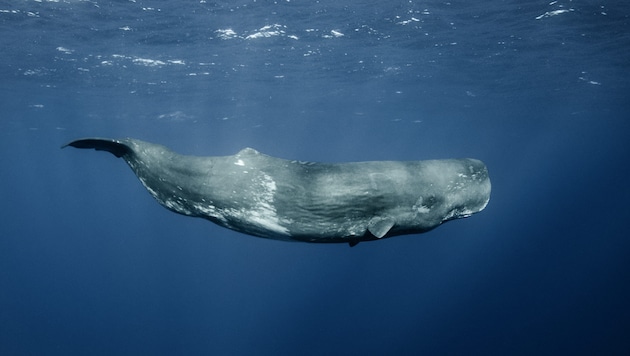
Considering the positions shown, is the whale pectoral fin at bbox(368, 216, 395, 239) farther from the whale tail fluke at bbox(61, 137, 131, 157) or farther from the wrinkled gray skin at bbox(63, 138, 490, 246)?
the whale tail fluke at bbox(61, 137, 131, 157)

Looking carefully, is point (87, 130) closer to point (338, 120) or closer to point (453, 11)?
point (338, 120)

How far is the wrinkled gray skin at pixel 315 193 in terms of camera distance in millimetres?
2992

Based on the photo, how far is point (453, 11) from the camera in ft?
49.9

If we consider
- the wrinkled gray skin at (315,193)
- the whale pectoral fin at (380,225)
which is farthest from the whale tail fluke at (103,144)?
the whale pectoral fin at (380,225)

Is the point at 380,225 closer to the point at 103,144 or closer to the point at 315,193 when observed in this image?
the point at 315,193

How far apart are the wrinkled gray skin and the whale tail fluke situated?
0.01 m

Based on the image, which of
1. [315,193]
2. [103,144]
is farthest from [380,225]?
[103,144]

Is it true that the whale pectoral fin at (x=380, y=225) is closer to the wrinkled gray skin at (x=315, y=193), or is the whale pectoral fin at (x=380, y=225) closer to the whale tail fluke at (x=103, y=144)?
the wrinkled gray skin at (x=315, y=193)

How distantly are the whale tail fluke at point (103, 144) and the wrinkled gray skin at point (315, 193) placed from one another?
0.01 meters

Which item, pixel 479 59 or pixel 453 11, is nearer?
pixel 453 11

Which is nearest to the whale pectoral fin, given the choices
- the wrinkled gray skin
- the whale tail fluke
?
the wrinkled gray skin

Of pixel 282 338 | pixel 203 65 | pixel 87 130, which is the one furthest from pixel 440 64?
pixel 87 130

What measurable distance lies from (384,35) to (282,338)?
131ft

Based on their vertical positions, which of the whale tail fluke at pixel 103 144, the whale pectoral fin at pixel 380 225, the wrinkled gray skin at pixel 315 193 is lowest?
the whale pectoral fin at pixel 380 225
